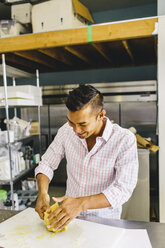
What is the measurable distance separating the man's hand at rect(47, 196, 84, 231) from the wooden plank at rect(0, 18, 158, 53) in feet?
6.46

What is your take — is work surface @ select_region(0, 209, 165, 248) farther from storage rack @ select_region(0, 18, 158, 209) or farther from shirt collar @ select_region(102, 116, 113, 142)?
storage rack @ select_region(0, 18, 158, 209)

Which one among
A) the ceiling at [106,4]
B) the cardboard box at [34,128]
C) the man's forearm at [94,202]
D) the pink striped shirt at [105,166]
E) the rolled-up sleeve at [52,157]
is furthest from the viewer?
the ceiling at [106,4]

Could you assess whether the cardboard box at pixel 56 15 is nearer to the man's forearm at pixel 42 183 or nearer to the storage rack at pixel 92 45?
the storage rack at pixel 92 45

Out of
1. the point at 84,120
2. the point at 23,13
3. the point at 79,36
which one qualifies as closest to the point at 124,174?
the point at 84,120

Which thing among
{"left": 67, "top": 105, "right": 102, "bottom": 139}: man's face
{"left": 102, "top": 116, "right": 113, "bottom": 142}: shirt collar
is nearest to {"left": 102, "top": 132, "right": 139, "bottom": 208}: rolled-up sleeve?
{"left": 102, "top": 116, "right": 113, "bottom": 142}: shirt collar

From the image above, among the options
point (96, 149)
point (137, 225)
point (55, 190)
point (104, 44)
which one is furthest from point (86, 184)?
point (55, 190)

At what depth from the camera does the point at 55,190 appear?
14.0 feet

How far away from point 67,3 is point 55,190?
3234 mm

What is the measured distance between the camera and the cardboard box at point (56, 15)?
2.66 meters

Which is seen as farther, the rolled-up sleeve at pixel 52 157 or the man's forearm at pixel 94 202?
the rolled-up sleeve at pixel 52 157

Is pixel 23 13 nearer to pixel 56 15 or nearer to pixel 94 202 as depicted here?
pixel 56 15

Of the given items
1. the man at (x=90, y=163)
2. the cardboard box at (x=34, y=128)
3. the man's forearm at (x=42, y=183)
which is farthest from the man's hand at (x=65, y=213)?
the cardboard box at (x=34, y=128)

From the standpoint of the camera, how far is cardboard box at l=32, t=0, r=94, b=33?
2.66 meters

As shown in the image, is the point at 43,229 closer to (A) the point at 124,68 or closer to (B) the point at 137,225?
(B) the point at 137,225
